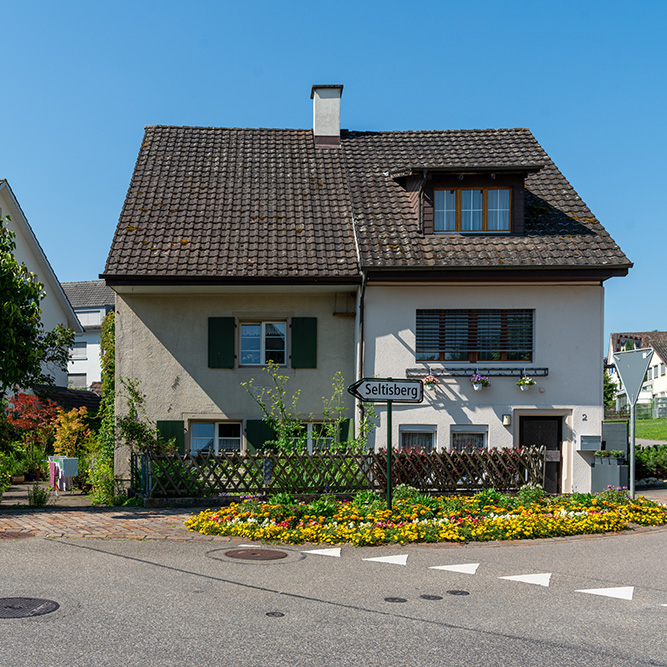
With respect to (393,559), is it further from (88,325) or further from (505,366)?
(88,325)

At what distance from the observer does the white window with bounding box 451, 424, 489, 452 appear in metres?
18.1

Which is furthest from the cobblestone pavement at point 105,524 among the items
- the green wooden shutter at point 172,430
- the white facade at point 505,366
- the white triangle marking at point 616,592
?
the white facade at point 505,366

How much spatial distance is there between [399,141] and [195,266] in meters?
8.23

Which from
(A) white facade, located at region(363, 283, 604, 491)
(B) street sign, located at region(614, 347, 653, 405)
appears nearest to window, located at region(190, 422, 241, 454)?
(A) white facade, located at region(363, 283, 604, 491)

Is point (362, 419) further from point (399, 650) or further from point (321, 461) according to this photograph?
point (399, 650)

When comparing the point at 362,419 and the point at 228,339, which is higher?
the point at 228,339

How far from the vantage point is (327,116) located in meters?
23.7

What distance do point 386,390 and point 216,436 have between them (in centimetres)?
803

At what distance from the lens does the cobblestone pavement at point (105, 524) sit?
1174cm

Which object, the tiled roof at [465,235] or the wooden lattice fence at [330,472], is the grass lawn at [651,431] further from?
the wooden lattice fence at [330,472]

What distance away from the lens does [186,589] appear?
8.22 m

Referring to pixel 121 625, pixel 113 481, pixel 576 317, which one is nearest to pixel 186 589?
pixel 121 625

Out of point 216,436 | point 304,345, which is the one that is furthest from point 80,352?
point 304,345

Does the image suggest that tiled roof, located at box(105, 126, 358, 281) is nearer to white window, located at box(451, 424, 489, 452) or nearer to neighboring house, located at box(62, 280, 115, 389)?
white window, located at box(451, 424, 489, 452)
